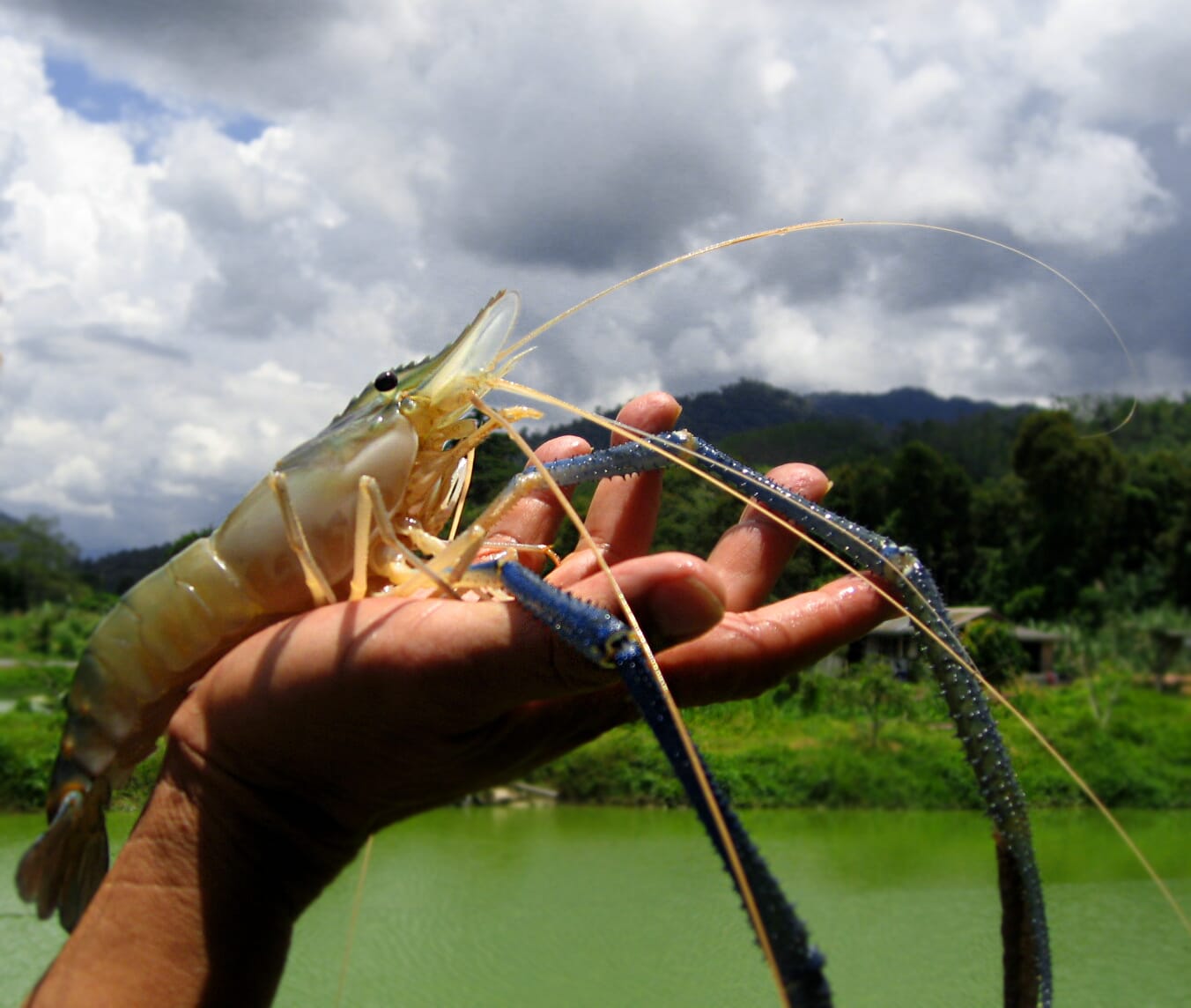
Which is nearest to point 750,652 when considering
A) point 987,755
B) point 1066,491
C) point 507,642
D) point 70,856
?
point 987,755

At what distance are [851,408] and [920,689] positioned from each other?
1170mm

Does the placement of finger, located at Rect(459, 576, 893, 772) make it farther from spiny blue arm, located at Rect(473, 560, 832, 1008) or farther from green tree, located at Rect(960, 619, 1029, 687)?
green tree, located at Rect(960, 619, 1029, 687)

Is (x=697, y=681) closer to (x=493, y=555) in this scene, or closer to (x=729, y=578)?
(x=729, y=578)

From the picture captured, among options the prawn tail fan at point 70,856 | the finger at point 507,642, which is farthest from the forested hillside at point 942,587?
the finger at point 507,642

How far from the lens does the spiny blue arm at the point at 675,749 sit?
1.03 m

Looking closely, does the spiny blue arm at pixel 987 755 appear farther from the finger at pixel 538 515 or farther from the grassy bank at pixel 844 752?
the finger at pixel 538 515

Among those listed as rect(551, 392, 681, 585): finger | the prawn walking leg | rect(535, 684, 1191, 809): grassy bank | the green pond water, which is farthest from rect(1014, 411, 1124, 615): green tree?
the prawn walking leg

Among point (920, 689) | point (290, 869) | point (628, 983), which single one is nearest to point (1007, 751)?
point (290, 869)

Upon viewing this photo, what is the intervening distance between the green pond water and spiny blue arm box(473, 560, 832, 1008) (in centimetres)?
210

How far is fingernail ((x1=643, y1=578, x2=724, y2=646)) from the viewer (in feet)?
4.47

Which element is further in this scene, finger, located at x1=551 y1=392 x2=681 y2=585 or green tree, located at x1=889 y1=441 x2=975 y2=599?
green tree, located at x1=889 y1=441 x2=975 y2=599

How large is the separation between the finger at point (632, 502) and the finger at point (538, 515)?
0.63 ft

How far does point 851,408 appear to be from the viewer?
3.55 meters

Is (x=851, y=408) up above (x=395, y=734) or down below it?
above
